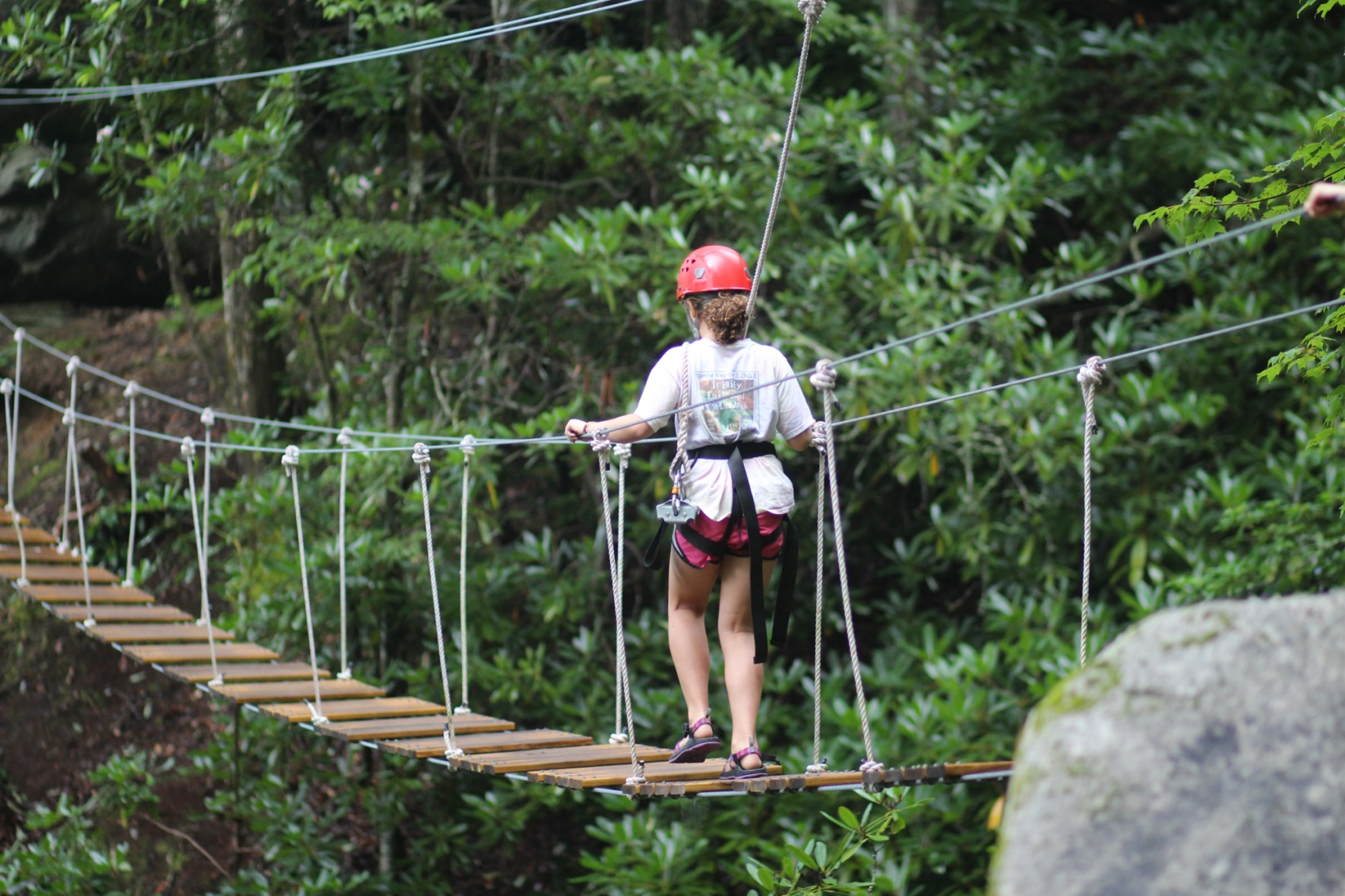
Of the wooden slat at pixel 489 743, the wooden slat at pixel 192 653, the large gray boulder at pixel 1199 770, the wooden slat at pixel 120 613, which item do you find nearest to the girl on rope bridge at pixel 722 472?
the wooden slat at pixel 489 743

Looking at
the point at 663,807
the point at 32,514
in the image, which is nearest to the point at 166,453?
the point at 32,514

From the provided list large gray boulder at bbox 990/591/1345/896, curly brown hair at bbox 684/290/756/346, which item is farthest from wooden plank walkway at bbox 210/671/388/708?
large gray boulder at bbox 990/591/1345/896

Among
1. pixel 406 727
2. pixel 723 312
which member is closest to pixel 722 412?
pixel 723 312

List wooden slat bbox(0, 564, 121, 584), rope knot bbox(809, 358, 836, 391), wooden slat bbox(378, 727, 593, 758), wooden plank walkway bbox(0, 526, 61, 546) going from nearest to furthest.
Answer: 1. rope knot bbox(809, 358, 836, 391)
2. wooden slat bbox(378, 727, 593, 758)
3. wooden slat bbox(0, 564, 121, 584)
4. wooden plank walkway bbox(0, 526, 61, 546)

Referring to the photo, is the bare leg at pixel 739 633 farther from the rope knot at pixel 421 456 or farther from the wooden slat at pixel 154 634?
the wooden slat at pixel 154 634

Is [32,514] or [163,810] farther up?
[32,514]

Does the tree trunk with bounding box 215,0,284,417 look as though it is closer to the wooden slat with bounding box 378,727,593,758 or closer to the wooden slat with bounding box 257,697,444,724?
the wooden slat with bounding box 257,697,444,724

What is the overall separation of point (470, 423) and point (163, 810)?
207 cm

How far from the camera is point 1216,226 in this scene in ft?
7.97

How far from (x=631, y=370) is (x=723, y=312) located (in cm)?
209

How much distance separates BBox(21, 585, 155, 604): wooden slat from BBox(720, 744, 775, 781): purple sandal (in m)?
2.16

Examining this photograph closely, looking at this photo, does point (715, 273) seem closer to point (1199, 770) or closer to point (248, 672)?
point (1199, 770)

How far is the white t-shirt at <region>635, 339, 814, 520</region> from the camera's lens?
254 centimetres

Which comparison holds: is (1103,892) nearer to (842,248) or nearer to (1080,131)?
(842,248)
